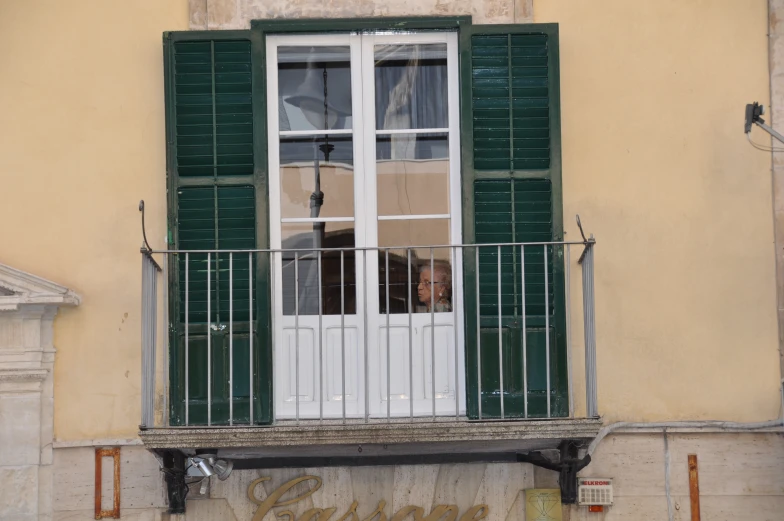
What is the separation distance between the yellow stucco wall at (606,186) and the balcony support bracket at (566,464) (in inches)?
16.1

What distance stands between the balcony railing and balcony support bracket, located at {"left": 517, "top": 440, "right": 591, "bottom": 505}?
210mm

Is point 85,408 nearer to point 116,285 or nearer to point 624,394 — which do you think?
point 116,285

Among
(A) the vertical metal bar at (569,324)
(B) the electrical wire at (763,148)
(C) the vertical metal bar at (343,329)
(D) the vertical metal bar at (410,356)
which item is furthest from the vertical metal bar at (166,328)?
(B) the electrical wire at (763,148)

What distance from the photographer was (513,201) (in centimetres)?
718

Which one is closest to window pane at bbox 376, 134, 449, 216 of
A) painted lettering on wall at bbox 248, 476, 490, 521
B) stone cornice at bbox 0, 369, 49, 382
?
painted lettering on wall at bbox 248, 476, 490, 521

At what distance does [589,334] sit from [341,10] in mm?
2466

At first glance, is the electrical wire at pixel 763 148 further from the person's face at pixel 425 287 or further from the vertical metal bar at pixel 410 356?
the vertical metal bar at pixel 410 356

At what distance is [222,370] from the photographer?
7.06 meters

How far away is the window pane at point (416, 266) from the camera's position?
7270mm

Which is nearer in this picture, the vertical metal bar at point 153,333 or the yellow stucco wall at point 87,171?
the vertical metal bar at point 153,333

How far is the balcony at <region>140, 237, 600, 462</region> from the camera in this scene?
6.96m

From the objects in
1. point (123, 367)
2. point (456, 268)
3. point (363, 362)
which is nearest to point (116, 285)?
point (123, 367)

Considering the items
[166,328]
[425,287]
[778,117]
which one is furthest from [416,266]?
[778,117]

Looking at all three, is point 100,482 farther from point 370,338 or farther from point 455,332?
point 455,332
